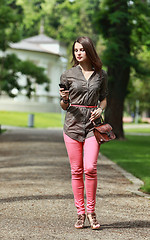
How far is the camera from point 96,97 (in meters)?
5.39

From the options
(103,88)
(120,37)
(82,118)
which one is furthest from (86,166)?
(120,37)

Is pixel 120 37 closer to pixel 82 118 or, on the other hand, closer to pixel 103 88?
pixel 103 88

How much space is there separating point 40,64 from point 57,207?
58412 mm

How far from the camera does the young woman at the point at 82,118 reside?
5230 mm

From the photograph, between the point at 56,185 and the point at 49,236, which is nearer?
the point at 49,236

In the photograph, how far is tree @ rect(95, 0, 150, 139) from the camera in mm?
21500

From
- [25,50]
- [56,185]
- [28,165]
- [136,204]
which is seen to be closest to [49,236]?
[136,204]

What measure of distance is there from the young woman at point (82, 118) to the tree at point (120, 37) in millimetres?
15247

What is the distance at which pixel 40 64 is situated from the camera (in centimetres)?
6406

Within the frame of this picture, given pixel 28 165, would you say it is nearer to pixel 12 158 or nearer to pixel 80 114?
pixel 12 158

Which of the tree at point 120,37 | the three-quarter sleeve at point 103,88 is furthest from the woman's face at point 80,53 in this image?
the tree at point 120,37

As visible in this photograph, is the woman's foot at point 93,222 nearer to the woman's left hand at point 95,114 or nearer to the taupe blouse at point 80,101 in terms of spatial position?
the taupe blouse at point 80,101

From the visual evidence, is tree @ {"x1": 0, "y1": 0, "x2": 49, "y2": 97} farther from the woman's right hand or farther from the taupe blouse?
the woman's right hand

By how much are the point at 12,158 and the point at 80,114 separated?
8.27 m
